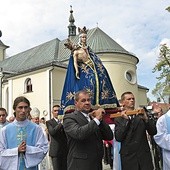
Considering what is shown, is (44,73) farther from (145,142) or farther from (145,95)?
(145,142)

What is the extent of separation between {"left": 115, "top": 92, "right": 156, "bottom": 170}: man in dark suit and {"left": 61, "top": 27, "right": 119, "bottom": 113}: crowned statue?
1.71 m

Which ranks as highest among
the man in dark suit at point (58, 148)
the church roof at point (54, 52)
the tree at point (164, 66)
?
the church roof at point (54, 52)

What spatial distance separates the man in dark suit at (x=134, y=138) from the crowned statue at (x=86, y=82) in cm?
171

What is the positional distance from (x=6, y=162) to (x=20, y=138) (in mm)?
346

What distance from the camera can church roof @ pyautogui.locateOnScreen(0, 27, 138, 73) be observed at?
103ft

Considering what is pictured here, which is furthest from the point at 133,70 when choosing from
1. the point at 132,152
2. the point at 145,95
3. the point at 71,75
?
the point at 132,152

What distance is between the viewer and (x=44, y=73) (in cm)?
2867

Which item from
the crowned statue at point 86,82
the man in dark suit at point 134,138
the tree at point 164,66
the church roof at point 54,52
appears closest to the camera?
the man in dark suit at point 134,138

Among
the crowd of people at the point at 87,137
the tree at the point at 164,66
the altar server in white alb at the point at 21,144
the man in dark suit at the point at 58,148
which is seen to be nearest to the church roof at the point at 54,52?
the tree at the point at 164,66

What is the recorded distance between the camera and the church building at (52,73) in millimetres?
28297

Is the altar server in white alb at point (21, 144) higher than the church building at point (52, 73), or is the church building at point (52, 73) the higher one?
the church building at point (52, 73)

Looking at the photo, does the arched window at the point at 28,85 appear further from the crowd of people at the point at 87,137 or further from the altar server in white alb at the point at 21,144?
the altar server in white alb at the point at 21,144

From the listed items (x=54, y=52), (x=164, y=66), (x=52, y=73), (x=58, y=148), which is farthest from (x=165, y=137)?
(x=54, y=52)

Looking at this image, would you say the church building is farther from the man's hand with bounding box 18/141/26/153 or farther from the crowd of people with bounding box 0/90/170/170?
the man's hand with bounding box 18/141/26/153
